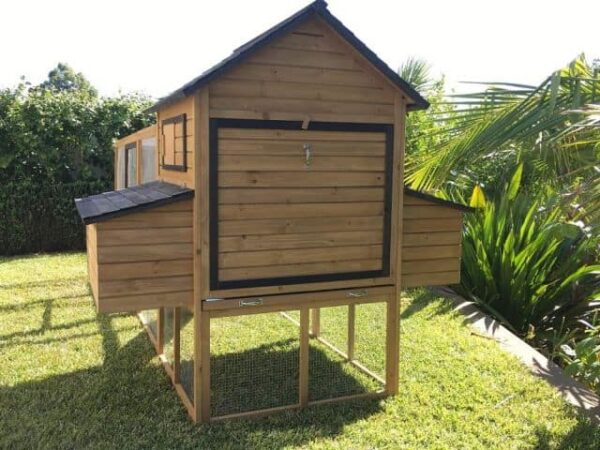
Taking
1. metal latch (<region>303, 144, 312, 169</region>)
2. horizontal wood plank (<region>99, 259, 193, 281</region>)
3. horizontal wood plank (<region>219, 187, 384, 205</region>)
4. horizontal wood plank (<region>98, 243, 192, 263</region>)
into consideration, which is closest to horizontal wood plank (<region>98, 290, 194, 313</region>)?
horizontal wood plank (<region>99, 259, 193, 281</region>)

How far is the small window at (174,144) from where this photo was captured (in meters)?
3.89

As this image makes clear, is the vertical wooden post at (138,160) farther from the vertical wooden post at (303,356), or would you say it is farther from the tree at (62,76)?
the tree at (62,76)

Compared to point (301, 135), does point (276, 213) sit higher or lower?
lower

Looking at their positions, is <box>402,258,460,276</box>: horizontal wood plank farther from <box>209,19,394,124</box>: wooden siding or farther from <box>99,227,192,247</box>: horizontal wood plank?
<box>99,227,192,247</box>: horizontal wood plank

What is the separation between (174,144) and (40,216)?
6.75 meters

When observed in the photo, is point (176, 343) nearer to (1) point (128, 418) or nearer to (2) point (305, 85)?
(1) point (128, 418)

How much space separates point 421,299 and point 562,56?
162 inches

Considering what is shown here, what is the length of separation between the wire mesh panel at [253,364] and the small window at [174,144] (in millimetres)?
1611

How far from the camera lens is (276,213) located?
384cm

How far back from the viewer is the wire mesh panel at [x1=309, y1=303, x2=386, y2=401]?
451 centimetres

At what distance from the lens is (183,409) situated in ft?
13.5

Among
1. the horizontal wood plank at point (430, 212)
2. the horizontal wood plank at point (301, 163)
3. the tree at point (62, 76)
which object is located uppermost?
the tree at point (62, 76)

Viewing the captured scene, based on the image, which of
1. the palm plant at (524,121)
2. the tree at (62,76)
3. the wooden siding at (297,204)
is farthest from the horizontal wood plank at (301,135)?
the tree at (62,76)

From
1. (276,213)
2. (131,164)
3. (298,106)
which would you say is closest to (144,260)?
(276,213)
